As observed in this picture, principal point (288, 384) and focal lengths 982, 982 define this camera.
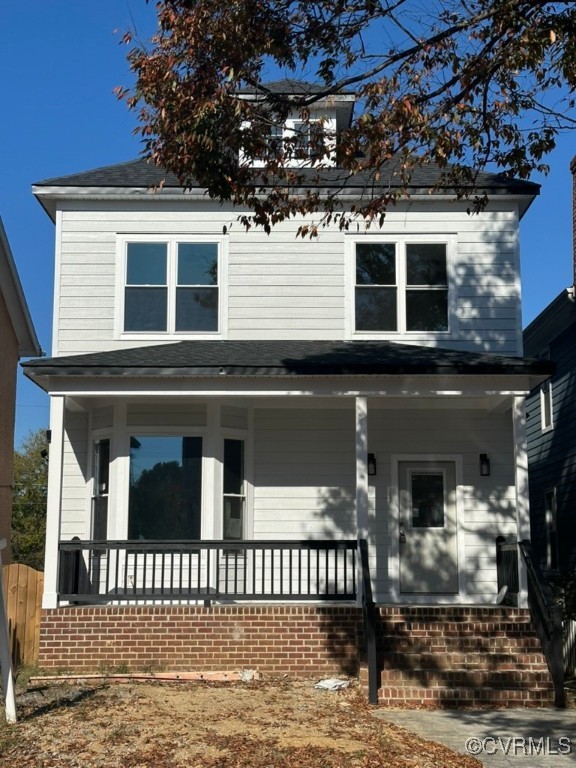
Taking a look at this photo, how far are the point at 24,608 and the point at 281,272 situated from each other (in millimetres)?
6186

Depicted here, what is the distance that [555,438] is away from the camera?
17.7m

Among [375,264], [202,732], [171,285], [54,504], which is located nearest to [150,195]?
[171,285]

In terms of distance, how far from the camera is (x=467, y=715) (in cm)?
1020

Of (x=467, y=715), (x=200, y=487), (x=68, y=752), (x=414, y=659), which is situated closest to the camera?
(x=68, y=752)

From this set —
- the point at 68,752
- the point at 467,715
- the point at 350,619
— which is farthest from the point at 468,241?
the point at 68,752

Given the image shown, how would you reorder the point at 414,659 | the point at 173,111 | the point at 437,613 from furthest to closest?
the point at 437,613
the point at 414,659
the point at 173,111

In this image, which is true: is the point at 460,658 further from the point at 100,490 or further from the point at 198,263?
the point at 198,263

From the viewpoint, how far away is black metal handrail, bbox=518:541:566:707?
10828 millimetres

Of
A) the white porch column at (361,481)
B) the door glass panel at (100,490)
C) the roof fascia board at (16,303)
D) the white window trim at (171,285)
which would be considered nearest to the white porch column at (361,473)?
the white porch column at (361,481)

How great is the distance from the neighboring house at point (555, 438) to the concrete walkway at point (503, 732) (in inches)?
238

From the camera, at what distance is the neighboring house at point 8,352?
15914 millimetres

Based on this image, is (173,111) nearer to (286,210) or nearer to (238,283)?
(286,210)

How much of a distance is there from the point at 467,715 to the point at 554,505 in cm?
802

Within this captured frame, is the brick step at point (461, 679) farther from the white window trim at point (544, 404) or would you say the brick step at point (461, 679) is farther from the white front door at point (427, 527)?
the white window trim at point (544, 404)
